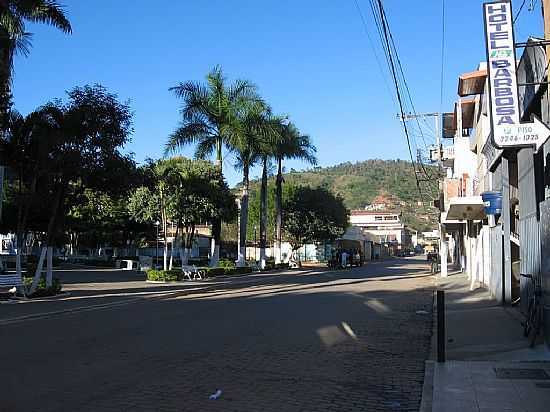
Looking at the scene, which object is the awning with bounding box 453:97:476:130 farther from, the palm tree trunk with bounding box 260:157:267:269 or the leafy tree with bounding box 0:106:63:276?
the leafy tree with bounding box 0:106:63:276

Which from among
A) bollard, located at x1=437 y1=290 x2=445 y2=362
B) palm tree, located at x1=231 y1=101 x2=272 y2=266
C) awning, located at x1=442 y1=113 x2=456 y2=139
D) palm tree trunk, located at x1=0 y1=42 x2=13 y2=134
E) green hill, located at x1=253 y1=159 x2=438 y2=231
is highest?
green hill, located at x1=253 y1=159 x2=438 y2=231

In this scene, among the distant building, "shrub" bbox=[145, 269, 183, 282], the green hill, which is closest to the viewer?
"shrub" bbox=[145, 269, 183, 282]

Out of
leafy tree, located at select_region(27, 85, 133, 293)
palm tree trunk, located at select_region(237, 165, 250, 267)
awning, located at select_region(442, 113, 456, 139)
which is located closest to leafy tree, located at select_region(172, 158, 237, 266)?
palm tree trunk, located at select_region(237, 165, 250, 267)

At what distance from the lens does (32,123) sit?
20.9 m

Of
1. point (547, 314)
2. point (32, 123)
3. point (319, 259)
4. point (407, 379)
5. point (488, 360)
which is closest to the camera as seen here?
point (407, 379)

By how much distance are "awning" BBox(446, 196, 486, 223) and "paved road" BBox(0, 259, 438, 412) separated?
27.0 feet

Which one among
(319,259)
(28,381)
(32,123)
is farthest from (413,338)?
(319,259)

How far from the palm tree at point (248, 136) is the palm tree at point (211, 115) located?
18.7 inches

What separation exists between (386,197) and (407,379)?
170715 millimetres

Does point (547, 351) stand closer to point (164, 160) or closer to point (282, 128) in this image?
point (164, 160)

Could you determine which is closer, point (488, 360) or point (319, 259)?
point (488, 360)

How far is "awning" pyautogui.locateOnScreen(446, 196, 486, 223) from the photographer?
82.7ft

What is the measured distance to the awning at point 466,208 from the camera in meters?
25.2

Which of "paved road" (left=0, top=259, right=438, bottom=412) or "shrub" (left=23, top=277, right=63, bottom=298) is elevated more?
"shrub" (left=23, top=277, right=63, bottom=298)
